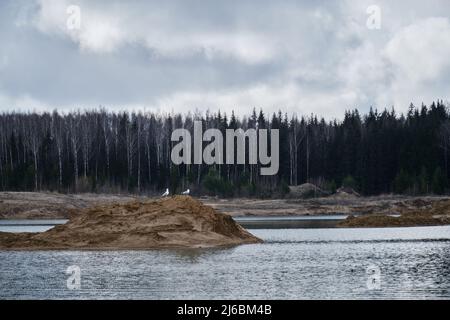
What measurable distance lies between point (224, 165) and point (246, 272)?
122527 millimetres

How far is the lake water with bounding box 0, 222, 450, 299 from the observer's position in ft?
97.0

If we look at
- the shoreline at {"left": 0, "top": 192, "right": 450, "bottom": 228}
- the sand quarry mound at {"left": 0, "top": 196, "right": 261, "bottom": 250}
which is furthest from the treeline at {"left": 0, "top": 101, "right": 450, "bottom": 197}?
the sand quarry mound at {"left": 0, "top": 196, "right": 261, "bottom": 250}

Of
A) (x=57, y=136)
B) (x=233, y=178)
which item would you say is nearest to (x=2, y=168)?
(x=57, y=136)

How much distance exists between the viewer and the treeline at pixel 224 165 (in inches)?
5477

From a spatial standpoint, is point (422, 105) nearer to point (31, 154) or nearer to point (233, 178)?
point (233, 178)

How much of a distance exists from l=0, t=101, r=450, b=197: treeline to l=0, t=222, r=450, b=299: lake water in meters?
85.9

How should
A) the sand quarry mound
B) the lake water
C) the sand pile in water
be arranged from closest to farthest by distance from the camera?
1. the lake water
2. the sand quarry mound
3. the sand pile in water

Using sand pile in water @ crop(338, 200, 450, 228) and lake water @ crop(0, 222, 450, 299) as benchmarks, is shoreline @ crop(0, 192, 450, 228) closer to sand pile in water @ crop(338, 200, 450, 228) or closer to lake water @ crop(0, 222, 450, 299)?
sand pile in water @ crop(338, 200, 450, 228)

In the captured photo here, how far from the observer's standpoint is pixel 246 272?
3603 centimetres

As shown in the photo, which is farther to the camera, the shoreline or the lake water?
the shoreline

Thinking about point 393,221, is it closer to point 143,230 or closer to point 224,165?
point 143,230

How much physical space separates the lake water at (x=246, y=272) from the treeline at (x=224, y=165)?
8588 cm

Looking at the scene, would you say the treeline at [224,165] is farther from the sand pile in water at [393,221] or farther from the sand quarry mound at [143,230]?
the sand quarry mound at [143,230]
